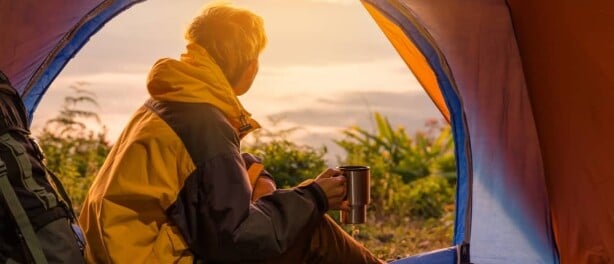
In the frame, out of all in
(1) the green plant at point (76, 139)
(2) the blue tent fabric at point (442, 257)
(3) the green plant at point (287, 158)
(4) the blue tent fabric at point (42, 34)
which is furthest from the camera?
(1) the green plant at point (76, 139)

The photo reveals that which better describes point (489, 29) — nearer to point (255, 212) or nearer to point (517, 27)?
point (517, 27)

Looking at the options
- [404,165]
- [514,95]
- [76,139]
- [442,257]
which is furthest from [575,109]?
[76,139]

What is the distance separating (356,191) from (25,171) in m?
1.14

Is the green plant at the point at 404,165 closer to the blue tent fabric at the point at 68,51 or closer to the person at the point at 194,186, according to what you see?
the blue tent fabric at the point at 68,51

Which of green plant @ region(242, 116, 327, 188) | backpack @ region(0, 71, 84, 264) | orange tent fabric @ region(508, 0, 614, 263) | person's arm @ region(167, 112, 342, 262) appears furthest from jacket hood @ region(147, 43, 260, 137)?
green plant @ region(242, 116, 327, 188)

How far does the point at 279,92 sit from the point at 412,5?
378 cm

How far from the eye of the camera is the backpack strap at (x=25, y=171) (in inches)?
124

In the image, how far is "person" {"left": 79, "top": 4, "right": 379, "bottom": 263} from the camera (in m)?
3.30

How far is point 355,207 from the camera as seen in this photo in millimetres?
3717

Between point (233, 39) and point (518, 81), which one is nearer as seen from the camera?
point (233, 39)

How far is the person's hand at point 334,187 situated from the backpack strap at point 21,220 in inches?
37.3

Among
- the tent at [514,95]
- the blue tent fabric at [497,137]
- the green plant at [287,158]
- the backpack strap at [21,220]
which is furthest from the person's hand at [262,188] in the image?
the green plant at [287,158]

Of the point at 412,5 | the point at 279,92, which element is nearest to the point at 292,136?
the point at 279,92

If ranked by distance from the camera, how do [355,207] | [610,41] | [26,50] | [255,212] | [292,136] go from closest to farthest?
[255,212] → [355,207] → [610,41] → [26,50] → [292,136]
